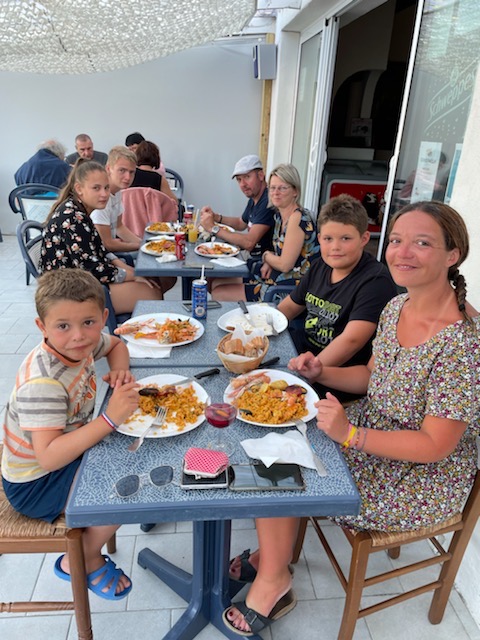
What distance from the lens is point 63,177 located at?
450 centimetres

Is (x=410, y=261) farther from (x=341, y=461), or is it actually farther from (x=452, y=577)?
(x=452, y=577)

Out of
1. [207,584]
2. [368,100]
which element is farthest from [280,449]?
[368,100]

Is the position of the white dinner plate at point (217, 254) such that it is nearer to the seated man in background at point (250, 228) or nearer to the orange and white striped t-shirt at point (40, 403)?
the seated man in background at point (250, 228)

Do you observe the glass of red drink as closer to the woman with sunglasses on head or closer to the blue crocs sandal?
the blue crocs sandal

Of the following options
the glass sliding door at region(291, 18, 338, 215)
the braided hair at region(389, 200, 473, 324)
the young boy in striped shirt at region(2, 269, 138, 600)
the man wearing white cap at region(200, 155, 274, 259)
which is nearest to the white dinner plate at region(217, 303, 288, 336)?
the young boy in striped shirt at region(2, 269, 138, 600)

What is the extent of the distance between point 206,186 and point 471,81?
182 inches

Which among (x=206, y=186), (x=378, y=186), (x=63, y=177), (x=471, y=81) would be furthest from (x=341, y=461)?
(x=206, y=186)

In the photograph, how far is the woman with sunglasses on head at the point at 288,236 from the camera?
2.46 metres

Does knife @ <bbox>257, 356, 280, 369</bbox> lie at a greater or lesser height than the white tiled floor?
greater

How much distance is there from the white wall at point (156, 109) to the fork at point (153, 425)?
534 cm

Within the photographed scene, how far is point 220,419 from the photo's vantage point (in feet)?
3.67

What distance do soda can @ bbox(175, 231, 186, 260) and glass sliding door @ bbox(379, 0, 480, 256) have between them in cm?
118

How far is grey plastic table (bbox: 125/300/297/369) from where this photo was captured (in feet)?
4.83

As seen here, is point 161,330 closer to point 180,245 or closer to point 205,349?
point 205,349
